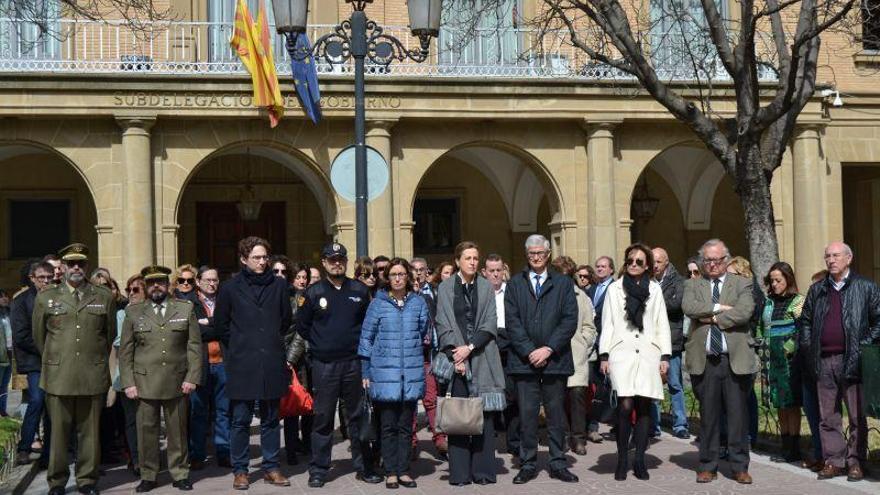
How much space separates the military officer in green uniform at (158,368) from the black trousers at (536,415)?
8.96 feet

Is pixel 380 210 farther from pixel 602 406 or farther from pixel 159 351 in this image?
pixel 159 351

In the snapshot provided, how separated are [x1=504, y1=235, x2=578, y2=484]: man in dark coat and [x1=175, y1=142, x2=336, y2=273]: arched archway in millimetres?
16144

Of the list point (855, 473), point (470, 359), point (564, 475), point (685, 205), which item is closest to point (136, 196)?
point (470, 359)

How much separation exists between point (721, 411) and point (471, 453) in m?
2.17

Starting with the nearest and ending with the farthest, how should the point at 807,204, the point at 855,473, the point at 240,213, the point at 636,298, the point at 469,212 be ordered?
the point at 855,473 < the point at 636,298 < the point at 807,204 < the point at 240,213 < the point at 469,212

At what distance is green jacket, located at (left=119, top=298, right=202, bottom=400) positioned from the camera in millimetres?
10297

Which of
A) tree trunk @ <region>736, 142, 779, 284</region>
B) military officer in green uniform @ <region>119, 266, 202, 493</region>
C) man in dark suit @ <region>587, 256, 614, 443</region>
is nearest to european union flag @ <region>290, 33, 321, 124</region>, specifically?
tree trunk @ <region>736, 142, 779, 284</region>

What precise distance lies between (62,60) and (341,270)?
38.9 ft

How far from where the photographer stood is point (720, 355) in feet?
34.5

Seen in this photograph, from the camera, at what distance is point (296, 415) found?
11.4 metres

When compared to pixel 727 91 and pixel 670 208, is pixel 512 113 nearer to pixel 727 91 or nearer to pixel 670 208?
pixel 727 91

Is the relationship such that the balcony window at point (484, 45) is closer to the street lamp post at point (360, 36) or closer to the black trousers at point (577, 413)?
the street lamp post at point (360, 36)

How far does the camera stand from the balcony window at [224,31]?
22062mm

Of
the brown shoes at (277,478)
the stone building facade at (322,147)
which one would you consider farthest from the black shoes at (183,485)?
the stone building facade at (322,147)
